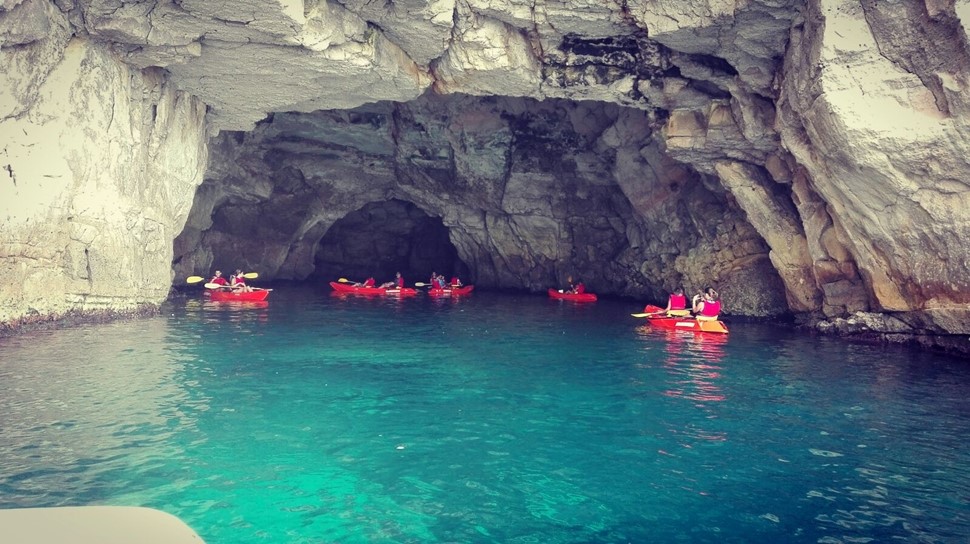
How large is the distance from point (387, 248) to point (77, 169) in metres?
24.3

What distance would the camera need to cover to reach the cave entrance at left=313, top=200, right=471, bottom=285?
36.2 meters

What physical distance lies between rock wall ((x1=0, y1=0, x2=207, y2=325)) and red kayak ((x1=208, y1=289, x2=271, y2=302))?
18.5 ft

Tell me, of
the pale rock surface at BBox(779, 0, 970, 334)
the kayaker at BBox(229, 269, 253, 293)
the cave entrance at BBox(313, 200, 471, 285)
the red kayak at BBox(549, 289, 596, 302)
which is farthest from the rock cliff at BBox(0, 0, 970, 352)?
the cave entrance at BBox(313, 200, 471, 285)

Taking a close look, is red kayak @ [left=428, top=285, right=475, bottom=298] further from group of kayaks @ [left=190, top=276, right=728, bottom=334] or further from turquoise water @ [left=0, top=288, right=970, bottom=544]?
turquoise water @ [left=0, top=288, right=970, bottom=544]

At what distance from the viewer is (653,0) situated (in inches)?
547

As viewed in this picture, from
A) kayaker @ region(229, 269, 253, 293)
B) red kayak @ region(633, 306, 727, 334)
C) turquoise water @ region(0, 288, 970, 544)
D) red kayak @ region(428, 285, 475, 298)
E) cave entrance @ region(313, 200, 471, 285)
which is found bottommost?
turquoise water @ region(0, 288, 970, 544)

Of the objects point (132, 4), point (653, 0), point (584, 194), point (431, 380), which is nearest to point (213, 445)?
point (431, 380)

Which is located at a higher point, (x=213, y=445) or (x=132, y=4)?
(x=132, y=4)

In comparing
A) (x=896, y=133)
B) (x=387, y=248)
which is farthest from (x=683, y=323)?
(x=387, y=248)

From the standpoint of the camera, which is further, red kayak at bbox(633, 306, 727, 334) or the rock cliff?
red kayak at bbox(633, 306, 727, 334)

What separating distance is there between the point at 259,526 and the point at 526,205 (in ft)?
76.8

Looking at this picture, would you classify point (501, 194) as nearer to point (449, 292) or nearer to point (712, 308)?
point (449, 292)

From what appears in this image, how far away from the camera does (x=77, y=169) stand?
13.9m

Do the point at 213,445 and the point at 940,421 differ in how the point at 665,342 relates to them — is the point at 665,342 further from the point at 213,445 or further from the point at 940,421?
the point at 213,445
